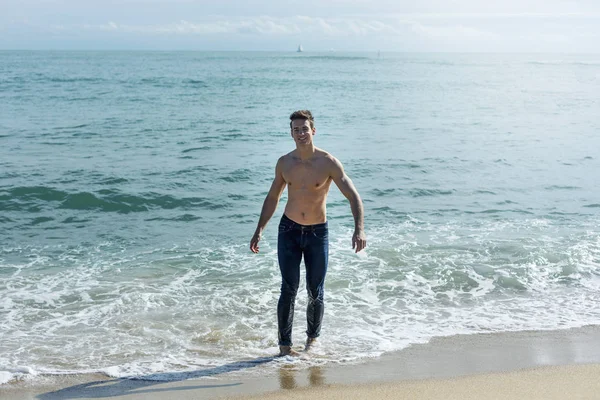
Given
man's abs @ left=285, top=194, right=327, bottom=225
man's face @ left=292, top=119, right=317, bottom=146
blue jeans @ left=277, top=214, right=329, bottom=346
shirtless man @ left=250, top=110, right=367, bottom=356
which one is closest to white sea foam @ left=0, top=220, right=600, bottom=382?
blue jeans @ left=277, top=214, right=329, bottom=346

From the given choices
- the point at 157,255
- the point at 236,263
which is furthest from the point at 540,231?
the point at 157,255

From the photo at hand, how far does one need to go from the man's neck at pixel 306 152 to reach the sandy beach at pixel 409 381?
167cm

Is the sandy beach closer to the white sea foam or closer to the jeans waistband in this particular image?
the white sea foam

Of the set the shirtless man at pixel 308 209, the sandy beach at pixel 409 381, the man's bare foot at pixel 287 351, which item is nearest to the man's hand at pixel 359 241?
the shirtless man at pixel 308 209

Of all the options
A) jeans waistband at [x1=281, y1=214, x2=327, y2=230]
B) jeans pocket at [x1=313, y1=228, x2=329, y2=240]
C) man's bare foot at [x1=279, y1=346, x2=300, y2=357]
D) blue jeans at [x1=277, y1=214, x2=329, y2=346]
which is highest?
jeans waistband at [x1=281, y1=214, x2=327, y2=230]

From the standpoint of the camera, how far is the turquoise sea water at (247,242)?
606 cm

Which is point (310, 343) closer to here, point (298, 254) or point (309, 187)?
point (298, 254)

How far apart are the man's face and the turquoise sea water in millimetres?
1779

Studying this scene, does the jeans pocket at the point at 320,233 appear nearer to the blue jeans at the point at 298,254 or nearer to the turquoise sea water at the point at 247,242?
the blue jeans at the point at 298,254

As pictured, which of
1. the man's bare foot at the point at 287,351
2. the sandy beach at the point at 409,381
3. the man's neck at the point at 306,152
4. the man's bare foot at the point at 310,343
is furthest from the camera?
the man's bare foot at the point at 310,343

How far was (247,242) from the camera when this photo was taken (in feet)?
31.6

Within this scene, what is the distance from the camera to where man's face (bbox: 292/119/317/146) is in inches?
197

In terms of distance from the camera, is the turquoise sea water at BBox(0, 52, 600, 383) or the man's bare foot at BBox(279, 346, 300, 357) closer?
the man's bare foot at BBox(279, 346, 300, 357)

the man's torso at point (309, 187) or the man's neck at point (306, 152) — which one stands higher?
the man's neck at point (306, 152)
